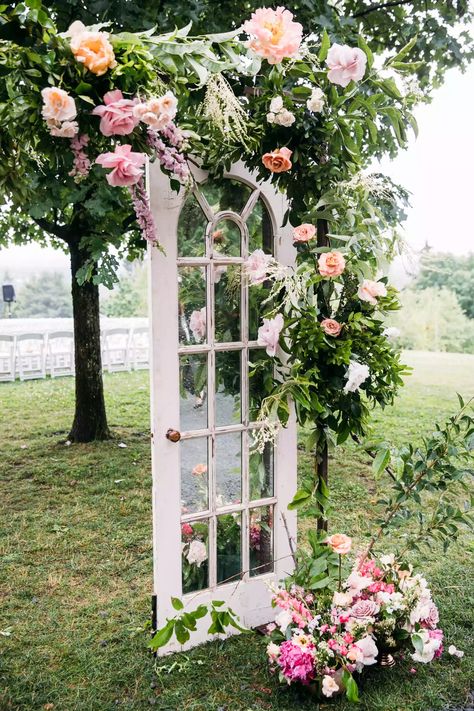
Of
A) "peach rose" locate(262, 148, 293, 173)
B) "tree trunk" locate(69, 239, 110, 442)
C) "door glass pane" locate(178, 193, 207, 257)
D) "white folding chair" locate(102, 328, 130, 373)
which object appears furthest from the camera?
"white folding chair" locate(102, 328, 130, 373)

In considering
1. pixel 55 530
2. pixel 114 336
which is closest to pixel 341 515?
pixel 55 530

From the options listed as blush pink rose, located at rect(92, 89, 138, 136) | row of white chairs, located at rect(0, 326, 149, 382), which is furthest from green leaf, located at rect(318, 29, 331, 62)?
row of white chairs, located at rect(0, 326, 149, 382)

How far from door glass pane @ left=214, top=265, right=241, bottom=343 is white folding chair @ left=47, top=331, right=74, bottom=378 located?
8.31 m

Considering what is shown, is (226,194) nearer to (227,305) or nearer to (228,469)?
(227,305)

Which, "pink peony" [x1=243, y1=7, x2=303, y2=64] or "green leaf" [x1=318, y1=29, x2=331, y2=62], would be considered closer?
"pink peony" [x1=243, y1=7, x2=303, y2=64]

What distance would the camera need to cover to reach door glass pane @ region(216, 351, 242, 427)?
269 centimetres

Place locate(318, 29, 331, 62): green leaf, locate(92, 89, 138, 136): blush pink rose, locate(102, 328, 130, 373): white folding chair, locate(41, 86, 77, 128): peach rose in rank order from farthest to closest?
locate(102, 328, 130, 373): white folding chair, locate(318, 29, 331, 62): green leaf, locate(92, 89, 138, 136): blush pink rose, locate(41, 86, 77, 128): peach rose

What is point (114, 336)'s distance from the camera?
449 inches

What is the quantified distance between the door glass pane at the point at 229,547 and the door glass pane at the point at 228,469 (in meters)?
0.08

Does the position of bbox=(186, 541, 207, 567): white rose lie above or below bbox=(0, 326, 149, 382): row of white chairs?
below

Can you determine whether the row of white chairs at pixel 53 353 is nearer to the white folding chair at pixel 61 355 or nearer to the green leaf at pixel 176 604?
the white folding chair at pixel 61 355

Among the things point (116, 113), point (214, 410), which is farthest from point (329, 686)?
point (116, 113)

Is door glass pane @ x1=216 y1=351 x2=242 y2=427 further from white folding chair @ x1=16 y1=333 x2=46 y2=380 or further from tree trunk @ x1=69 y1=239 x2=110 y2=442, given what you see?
white folding chair @ x1=16 y1=333 x2=46 y2=380

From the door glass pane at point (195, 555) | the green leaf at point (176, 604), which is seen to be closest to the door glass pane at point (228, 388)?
the door glass pane at point (195, 555)
